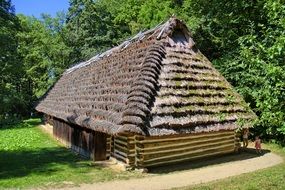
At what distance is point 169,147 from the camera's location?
1808 cm

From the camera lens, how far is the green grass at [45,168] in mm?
15079

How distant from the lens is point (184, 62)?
66.4 feet

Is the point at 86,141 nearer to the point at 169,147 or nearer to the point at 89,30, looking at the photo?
the point at 169,147

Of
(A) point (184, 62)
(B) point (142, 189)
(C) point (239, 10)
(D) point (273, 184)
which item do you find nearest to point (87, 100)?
(A) point (184, 62)

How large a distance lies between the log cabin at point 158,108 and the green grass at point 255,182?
7.01 feet

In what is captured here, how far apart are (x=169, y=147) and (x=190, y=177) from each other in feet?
7.94

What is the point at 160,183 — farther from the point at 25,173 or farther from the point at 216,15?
the point at 216,15

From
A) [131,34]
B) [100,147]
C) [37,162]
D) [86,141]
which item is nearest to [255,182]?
[100,147]

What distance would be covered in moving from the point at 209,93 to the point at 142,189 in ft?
24.9

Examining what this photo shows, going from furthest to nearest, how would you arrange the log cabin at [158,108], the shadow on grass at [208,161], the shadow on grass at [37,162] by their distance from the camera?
1. the shadow on grass at [208,161]
2. the shadow on grass at [37,162]
3. the log cabin at [158,108]

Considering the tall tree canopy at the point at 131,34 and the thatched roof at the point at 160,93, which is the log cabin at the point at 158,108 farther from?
the tall tree canopy at the point at 131,34

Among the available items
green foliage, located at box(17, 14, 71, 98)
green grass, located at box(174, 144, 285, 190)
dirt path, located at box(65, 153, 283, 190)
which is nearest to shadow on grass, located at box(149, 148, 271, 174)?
dirt path, located at box(65, 153, 283, 190)

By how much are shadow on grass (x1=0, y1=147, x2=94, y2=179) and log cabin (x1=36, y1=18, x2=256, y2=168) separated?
3.30 feet

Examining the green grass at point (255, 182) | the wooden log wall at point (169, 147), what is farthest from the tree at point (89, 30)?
the green grass at point (255, 182)
